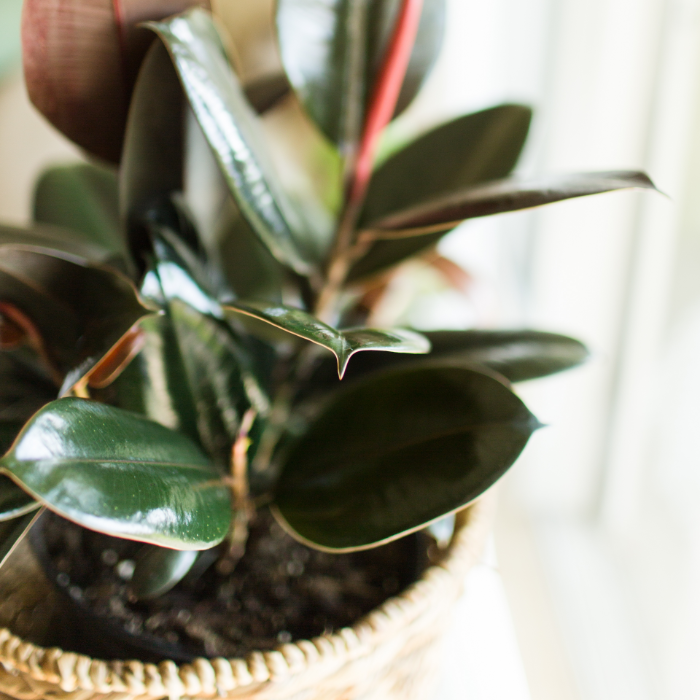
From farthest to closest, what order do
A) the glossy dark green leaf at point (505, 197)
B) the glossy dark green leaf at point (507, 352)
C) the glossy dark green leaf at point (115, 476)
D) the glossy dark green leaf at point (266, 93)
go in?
1. the glossy dark green leaf at point (266, 93)
2. the glossy dark green leaf at point (507, 352)
3. the glossy dark green leaf at point (505, 197)
4. the glossy dark green leaf at point (115, 476)

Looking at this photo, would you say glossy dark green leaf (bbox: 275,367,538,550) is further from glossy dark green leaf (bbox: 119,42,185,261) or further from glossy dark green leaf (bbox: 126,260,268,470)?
glossy dark green leaf (bbox: 119,42,185,261)

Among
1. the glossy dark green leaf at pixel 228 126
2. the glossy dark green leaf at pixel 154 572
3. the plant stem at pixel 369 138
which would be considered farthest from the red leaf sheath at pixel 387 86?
the glossy dark green leaf at pixel 154 572

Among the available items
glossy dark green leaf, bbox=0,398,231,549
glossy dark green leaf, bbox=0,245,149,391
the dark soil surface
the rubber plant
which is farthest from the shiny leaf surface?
the dark soil surface

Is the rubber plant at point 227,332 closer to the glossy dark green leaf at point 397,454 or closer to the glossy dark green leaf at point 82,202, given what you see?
the glossy dark green leaf at point 397,454

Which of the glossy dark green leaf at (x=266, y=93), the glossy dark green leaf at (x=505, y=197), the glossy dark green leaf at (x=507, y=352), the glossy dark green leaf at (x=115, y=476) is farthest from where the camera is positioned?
the glossy dark green leaf at (x=266, y=93)

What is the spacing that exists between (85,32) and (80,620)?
394 mm

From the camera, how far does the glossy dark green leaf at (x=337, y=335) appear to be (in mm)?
256

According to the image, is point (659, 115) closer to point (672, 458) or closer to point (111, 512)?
point (672, 458)

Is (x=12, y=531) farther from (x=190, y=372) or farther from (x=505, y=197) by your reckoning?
(x=505, y=197)

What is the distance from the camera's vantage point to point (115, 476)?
0.87ft

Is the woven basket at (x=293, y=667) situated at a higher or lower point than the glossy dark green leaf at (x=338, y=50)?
lower

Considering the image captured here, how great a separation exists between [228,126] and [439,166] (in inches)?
10.1

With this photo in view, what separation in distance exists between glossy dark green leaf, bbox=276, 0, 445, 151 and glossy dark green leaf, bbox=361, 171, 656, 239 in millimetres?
109

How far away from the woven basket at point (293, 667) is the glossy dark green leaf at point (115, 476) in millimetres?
104
